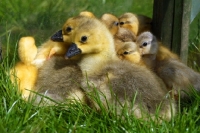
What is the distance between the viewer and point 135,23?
4.06 meters

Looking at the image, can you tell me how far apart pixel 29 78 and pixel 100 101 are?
1.92 feet

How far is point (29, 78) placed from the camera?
3.51 meters

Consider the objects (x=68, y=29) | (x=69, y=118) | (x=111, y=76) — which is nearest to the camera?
(x=69, y=118)

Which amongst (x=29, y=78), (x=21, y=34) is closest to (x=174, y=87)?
(x=29, y=78)

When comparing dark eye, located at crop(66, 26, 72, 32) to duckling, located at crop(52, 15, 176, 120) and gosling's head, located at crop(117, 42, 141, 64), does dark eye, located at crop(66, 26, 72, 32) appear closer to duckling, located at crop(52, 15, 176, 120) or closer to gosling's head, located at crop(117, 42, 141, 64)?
duckling, located at crop(52, 15, 176, 120)

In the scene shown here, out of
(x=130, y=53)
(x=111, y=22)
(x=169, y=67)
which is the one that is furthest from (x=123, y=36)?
(x=169, y=67)

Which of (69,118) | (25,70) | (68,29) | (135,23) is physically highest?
(68,29)

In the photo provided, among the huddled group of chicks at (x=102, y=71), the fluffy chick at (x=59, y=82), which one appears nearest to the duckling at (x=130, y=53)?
the huddled group of chicks at (x=102, y=71)

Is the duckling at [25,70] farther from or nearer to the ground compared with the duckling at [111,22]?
nearer to the ground

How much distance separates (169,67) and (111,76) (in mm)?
489

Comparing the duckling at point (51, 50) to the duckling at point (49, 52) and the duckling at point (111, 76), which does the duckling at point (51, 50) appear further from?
the duckling at point (111, 76)

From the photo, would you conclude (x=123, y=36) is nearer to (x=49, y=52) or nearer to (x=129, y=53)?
(x=129, y=53)

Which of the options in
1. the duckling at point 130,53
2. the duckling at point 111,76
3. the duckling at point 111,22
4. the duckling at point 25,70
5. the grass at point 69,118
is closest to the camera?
the grass at point 69,118

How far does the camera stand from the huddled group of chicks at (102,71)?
3201 mm
